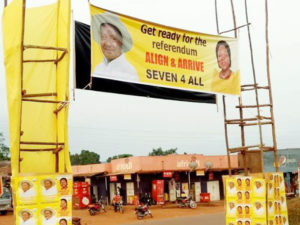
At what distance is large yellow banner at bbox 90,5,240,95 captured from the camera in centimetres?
649

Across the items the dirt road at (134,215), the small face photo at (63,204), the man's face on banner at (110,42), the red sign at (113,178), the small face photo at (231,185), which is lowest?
the dirt road at (134,215)

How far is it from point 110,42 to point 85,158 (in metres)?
72.8

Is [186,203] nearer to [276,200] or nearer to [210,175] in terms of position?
[210,175]

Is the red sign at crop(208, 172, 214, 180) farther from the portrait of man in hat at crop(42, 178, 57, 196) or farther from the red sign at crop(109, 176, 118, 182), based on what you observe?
the portrait of man in hat at crop(42, 178, 57, 196)

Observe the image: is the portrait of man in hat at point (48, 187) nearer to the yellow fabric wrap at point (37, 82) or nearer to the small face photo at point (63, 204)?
the small face photo at point (63, 204)

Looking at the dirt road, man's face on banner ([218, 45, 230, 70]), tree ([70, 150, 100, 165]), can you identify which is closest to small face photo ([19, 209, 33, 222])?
man's face on banner ([218, 45, 230, 70])

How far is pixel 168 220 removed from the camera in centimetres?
2130

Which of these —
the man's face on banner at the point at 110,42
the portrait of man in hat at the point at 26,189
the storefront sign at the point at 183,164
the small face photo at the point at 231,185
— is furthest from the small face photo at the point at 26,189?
the storefront sign at the point at 183,164

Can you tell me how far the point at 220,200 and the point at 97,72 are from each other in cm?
2890

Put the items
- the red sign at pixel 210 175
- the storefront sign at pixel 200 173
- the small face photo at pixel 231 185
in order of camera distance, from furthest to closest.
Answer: the red sign at pixel 210 175 < the storefront sign at pixel 200 173 < the small face photo at pixel 231 185

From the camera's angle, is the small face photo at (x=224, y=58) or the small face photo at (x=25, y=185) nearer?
the small face photo at (x=25, y=185)

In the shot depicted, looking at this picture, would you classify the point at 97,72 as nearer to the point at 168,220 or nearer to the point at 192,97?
the point at 192,97

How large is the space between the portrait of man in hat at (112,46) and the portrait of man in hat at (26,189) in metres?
1.93

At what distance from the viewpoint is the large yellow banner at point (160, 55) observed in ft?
21.3
